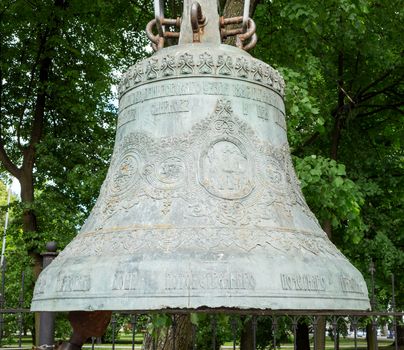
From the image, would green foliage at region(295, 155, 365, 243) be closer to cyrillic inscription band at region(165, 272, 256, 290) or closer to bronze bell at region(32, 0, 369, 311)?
bronze bell at region(32, 0, 369, 311)

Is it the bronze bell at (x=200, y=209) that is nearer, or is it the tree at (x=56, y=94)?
the bronze bell at (x=200, y=209)

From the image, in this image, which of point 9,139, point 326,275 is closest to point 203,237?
point 326,275

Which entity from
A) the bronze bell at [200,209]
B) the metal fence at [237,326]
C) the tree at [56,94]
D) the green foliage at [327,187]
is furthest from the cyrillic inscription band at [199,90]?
the tree at [56,94]

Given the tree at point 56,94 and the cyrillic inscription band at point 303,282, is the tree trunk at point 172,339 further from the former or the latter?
the cyrillic inscription band at point 303,282

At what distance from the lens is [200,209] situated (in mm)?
2320

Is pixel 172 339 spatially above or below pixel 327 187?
below

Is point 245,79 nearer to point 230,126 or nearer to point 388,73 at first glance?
point 230,126

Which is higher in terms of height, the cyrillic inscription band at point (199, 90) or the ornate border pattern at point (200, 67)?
the ornate border pattern at point (200, 67)

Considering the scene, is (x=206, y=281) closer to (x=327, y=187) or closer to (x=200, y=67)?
(x=200, y=67)

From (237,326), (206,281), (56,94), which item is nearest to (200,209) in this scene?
(206,281)

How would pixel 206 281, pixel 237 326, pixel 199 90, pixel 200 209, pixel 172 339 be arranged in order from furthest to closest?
pixel 237 326
pixel 172 339
pixel 199 90
pixel 200 209
pixel 206 281

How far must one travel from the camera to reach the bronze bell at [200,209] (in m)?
2.05

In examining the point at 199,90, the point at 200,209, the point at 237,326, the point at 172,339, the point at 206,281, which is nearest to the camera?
the point at 206,281

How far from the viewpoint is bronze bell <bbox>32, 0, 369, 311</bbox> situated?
2049 mm
